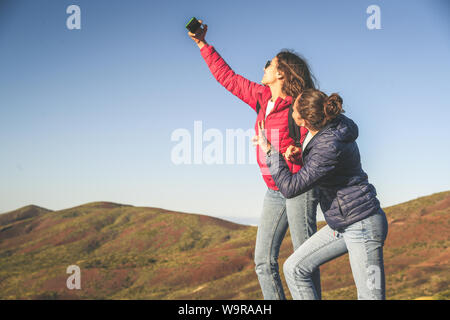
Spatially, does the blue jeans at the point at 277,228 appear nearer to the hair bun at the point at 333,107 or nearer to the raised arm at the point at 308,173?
the raised arm at the point at 308,173

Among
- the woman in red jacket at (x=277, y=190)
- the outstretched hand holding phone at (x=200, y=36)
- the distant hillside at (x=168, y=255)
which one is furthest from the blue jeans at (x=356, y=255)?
the distant hillside at (x=168, y=255)

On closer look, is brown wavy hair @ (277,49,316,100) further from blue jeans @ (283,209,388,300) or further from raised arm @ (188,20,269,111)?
blue jeans @ (283,209,388,300)

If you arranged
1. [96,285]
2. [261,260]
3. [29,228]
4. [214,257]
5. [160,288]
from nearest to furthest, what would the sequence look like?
[261,260] < [160,288] < [96,285] < [214,257] < [29,228]

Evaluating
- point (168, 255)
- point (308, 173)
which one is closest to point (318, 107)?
point (308, 173)

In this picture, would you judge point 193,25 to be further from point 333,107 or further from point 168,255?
point 168,255

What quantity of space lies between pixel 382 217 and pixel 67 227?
87.9m

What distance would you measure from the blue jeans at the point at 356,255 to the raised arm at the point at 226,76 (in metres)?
1.60

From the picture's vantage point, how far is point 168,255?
6122cm

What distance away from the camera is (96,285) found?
4850cm

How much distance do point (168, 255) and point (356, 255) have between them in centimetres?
6091

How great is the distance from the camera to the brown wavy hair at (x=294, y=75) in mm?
3674
